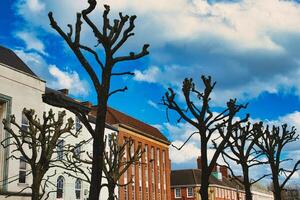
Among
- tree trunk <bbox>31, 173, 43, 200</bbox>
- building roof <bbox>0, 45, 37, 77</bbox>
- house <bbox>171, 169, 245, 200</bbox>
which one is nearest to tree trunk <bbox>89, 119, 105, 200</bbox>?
tree trunk <bbox>31, 173, 43, 200</bbox>

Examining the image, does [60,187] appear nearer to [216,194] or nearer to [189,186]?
[189,186]

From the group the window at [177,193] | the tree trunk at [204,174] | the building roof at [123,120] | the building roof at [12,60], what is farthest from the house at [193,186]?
the tree trunk at [204,174]

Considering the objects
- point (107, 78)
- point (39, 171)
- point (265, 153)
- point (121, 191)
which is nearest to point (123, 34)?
point (107, 78)

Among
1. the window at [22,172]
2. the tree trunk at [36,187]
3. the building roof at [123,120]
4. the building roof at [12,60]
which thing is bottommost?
the tree trunk at [36,187]

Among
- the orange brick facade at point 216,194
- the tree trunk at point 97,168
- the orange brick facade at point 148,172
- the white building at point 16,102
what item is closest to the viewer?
the tree trunk at point 97,168

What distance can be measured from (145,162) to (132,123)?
5547mm

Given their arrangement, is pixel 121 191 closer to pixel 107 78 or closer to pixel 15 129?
pixel 15 129

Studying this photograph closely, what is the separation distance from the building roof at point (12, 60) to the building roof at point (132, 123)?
14.5 metres

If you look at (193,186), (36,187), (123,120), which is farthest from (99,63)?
(193,186)

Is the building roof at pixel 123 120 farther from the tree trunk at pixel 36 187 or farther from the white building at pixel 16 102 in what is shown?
the tree trunk at pixel 36 187

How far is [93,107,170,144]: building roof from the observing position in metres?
55.8

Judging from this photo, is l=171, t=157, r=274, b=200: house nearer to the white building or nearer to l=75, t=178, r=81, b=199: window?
l=75, t=178, r=81, b=199: window

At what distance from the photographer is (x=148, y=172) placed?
62.7m

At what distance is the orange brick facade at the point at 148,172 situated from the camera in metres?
55.8
